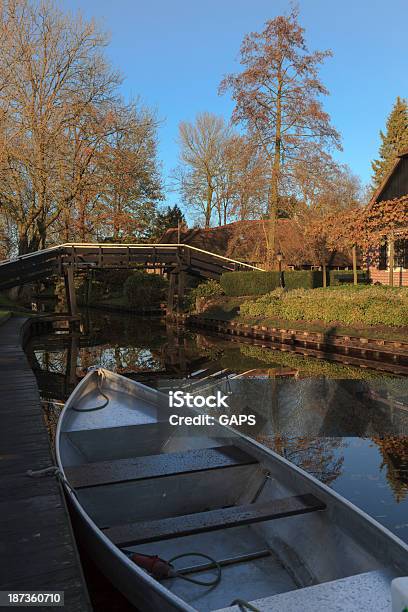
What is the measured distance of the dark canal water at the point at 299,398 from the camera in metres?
6.50

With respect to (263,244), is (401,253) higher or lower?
lower

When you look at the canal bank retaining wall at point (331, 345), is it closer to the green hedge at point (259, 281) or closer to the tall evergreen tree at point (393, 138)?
the green hedge at point (259, 281)

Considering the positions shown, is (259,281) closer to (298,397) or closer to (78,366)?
(78,366)

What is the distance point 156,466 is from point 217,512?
4.09 ft

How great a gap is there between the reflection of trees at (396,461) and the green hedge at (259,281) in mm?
21232

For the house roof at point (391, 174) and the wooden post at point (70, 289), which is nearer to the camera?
the house roof at point (391, 174)

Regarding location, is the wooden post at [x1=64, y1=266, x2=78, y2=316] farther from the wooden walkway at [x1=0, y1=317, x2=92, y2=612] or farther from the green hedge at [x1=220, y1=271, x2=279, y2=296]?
the wooden walkway at [x1=0, y1=317, x2=92, y2=612]

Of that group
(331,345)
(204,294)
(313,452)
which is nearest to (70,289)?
(204,294)

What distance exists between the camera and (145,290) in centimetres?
3606

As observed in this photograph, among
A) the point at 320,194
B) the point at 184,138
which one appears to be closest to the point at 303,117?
the point at 320,194

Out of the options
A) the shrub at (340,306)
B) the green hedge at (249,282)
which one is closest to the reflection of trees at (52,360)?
the shrub at (340,306)

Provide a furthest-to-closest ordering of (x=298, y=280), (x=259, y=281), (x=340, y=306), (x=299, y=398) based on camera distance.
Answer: (x=298, y=280), (x=259, y=281), (x=340, y=306), (x=299, y=398)

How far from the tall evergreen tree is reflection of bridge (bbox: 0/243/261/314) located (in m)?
35.0

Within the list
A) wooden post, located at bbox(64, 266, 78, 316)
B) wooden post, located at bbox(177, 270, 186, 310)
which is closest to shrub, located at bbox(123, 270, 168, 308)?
wooden post, located at bbox(177, 270, 186, 310)
